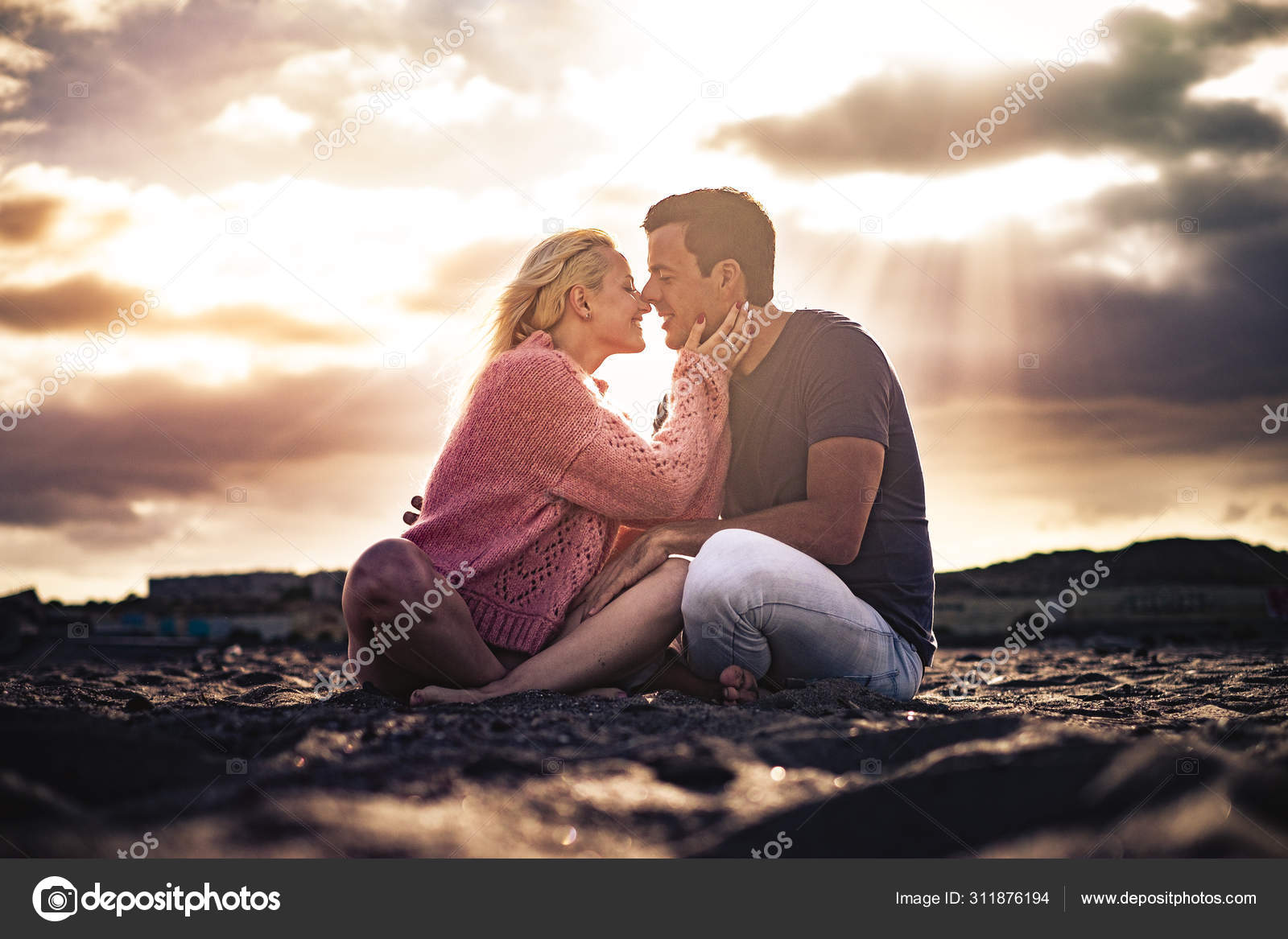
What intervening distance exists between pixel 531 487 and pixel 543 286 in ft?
2.98

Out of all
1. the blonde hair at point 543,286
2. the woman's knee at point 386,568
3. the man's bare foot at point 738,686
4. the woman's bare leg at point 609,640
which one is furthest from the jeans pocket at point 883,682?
the blonde hair at point 543,286

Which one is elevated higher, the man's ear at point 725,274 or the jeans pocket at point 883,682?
the man's ear at point 725,274

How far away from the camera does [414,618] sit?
3.05 metres

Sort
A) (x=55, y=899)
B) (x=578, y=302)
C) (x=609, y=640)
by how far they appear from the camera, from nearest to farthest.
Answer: (x=55, y=899) < (x=609, y=640) < (x=578, y=302)

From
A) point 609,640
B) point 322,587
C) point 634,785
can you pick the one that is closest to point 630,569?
point 609,640

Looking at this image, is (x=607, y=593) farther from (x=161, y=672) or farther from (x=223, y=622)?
(x=223, y=622)

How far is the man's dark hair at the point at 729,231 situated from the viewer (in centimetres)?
396

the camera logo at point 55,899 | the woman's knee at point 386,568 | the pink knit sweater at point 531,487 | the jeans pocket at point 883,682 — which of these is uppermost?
the pink knit sweater at point 531,487

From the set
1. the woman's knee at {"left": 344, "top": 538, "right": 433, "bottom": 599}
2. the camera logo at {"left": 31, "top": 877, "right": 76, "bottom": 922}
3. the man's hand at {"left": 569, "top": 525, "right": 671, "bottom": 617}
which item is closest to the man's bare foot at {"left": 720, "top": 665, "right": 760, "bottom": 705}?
the man's hand at {"left": 569, "top": 525, "right": 671, "bottom": 617}

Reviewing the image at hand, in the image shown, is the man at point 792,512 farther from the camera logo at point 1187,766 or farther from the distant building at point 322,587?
the distant building at point 322,587

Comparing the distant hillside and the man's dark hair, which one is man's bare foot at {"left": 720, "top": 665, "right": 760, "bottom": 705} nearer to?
the man's dark hair

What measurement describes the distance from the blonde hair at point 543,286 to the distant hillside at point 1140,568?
963 cm

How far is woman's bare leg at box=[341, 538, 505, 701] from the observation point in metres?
3.02

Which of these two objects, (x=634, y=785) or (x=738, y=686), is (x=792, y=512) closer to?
(x=738, y=686)
